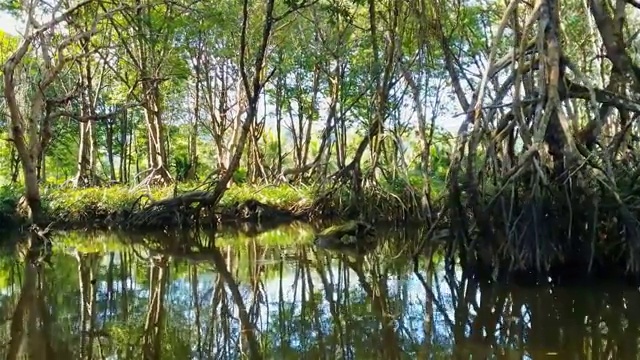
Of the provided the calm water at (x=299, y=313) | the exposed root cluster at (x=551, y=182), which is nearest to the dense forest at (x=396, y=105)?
the exposed root cluster at (x=551, y=182)

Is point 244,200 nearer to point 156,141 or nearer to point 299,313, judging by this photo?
point 156,141

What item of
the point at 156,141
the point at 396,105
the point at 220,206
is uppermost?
the point at 396,105

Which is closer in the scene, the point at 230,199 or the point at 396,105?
the point at 396,105

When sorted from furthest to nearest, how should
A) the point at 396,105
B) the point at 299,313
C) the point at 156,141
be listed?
the point at 156,141, the point at 396,105, the point at 299,313

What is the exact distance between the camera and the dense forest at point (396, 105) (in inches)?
245

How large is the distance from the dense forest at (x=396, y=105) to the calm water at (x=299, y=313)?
28.0 inches

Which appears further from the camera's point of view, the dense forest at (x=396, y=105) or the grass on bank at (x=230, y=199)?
the grass on bank at (x=230, y=199)

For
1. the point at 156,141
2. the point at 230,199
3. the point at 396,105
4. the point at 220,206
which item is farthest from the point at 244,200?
the point at 396,105

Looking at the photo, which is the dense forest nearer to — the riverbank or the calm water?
the riverbank

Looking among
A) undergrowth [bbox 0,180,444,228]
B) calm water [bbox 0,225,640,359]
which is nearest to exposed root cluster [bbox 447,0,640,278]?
calm water [bbox 0,225,640,359]

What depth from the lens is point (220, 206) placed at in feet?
47.4

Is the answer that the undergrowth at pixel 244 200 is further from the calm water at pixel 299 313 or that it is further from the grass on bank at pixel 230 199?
the calm water at pixel 299 313

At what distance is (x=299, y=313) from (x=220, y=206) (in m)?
9.08

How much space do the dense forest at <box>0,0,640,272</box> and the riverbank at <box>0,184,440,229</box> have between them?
0.19ft
